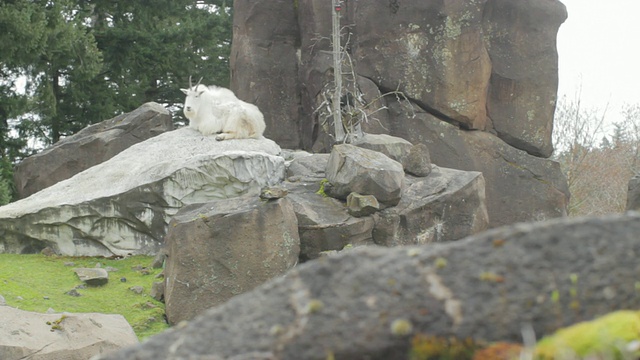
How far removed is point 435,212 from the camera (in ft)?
37.9

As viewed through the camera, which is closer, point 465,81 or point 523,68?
point 465,81

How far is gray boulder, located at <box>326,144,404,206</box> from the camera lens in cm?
1073

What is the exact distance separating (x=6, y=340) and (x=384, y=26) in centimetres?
1156

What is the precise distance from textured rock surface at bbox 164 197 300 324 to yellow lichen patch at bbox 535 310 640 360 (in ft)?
24.8

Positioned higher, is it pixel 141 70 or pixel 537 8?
pixel 537 8

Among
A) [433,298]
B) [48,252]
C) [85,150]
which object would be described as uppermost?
[433,298]

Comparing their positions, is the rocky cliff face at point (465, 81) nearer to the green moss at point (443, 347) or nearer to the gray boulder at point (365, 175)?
the gray boulder at point (365, 175)

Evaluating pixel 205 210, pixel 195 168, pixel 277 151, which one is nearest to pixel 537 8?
pixel 277 151

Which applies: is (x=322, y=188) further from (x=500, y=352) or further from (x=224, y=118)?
(x=500, y=352)

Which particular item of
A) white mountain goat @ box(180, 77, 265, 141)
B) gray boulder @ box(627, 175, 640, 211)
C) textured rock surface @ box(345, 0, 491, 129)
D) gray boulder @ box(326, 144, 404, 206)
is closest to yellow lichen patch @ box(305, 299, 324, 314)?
gray boulder @ box(326, 144, 404, 206)

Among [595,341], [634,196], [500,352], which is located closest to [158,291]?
[634,196]

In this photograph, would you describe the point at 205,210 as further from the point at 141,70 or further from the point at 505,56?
the point at 141,70

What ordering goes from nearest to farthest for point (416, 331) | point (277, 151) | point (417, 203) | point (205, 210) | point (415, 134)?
point (416, 331) < point (205, 210) < point (417, 203) < point (277, 151) < point (415, 134)

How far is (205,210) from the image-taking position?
9938 mm
